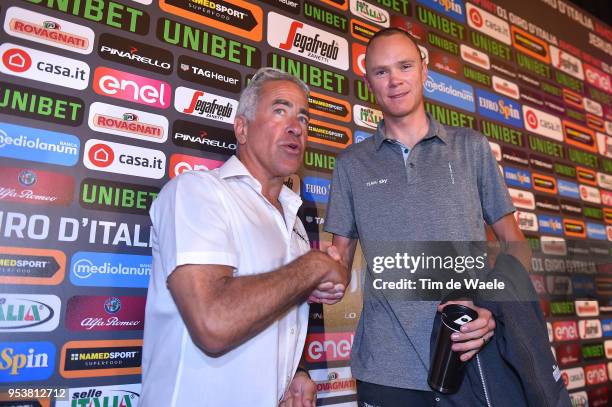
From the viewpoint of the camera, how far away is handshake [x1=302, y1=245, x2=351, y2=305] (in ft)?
3.61

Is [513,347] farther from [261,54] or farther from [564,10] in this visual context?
[564,10]

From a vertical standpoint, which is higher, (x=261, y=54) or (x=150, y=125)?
(x=261, y=54)

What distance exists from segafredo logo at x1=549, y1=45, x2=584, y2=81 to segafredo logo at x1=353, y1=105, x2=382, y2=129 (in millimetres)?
2063

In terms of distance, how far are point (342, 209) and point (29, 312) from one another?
0.98 m

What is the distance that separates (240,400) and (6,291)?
0.77m

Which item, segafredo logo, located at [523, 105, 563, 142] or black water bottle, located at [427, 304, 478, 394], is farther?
segafredo logo, located at [523, 105, 563, 142]

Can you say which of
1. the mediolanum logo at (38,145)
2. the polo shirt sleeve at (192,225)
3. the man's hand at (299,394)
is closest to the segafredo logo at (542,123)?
the man's hand at (299,394)

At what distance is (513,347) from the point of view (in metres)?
0.92

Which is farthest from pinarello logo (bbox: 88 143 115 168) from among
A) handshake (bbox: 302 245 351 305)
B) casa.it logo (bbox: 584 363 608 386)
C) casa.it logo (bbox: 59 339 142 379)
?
casa.it logo (bbox: 584 363 608 386)

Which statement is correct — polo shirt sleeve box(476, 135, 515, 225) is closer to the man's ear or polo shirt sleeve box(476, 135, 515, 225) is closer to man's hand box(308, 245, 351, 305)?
man's hand box(308, 245, 351, 305)

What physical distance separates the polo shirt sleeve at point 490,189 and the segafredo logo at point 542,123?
218 cm

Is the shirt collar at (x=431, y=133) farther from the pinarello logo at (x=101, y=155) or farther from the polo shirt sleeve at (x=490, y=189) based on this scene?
the pinarello logo at (x=101, y=155)

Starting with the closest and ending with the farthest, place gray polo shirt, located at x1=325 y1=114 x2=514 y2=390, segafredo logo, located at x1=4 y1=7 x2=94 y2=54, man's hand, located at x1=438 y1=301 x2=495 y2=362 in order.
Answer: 1. man's hand, located at x1=438 y1=301 x2=495 y2=362
2. gray polo shirt, located at x1=325 y1=114 x2=514 y2=390
3. segafredo logo, located at x1=4 y1=7 x2=94 y2=54

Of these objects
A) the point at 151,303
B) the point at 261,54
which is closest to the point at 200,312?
the point at 151,303
